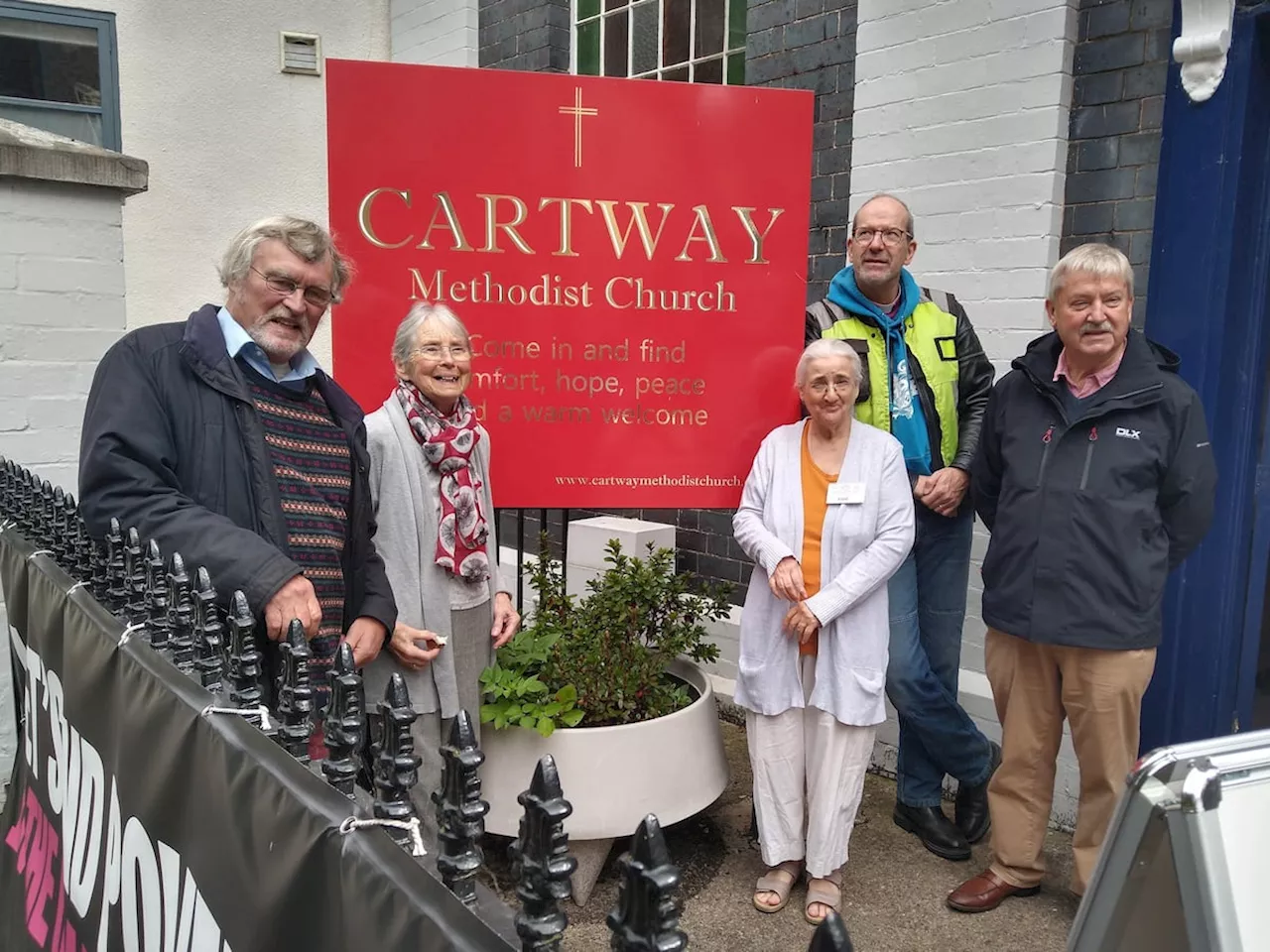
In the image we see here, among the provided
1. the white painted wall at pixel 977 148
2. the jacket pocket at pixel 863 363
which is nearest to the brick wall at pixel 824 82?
the white painted wall at pixel 977 148

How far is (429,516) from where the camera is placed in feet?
Answer: 9.39

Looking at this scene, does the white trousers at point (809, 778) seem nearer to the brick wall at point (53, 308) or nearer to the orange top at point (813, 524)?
the orange top at point (813, 524)

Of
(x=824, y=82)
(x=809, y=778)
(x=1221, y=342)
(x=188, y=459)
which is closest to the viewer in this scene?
(x=188, y=459)

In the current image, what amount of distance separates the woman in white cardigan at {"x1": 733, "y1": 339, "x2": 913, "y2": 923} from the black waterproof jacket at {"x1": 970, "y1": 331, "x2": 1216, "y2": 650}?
1.30 ft

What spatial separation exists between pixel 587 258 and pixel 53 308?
182 centimetres

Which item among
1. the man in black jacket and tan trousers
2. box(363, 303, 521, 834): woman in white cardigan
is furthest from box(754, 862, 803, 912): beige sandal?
box(363, 303, 521, 834): woman in white cardigan

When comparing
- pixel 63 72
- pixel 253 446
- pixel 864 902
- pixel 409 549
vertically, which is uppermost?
pixel 63 72

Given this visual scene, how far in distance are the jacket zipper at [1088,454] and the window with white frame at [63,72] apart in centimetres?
632

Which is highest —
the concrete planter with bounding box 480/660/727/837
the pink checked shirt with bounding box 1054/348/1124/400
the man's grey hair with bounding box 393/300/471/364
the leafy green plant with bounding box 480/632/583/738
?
the man's grey hair with bounding box 393/300/471/364

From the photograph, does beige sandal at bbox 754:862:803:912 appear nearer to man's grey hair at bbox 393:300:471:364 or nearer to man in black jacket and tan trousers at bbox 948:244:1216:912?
man in black jacket and tan trousers at bbox 948:244:1216:912

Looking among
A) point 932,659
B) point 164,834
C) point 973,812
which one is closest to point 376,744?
point 164,834

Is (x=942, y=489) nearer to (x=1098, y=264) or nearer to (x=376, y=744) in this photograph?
(x=1098, y=264)

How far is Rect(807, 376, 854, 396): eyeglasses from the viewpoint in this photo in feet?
9.85

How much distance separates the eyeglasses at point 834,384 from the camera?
3002mm
